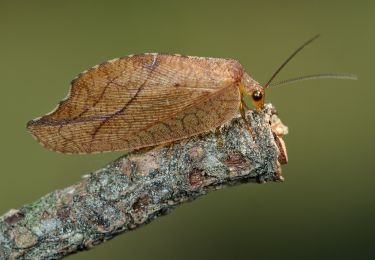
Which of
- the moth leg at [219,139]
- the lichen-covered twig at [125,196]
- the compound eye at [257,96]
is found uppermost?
the compound eye at [257,96]

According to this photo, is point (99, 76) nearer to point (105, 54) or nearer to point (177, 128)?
point (177, 128)

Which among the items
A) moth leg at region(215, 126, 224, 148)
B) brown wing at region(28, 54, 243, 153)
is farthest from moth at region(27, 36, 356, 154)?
moth leg at region(215, 126, 224, 148)

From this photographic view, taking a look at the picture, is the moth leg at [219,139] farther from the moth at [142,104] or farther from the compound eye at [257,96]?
the compound eye at [257,96]

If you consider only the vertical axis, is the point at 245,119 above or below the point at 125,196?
above

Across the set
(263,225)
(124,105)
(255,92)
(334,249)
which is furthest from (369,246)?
(124,105)

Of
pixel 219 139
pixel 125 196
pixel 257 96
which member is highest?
pixel 257 96

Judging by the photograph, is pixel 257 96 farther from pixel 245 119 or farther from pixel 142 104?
pixel 142 104

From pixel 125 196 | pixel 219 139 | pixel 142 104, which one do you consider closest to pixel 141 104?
pixel 142 104

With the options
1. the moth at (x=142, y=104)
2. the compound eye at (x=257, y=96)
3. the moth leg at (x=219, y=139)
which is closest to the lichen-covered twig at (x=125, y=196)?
the moth leg at (x=219, y=139)
